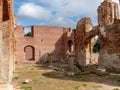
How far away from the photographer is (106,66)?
19.7 metres

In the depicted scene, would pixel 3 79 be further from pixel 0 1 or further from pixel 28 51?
pixel 28 51

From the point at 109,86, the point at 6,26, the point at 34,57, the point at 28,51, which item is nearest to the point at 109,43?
the point at 109,86

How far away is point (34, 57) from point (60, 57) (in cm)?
402

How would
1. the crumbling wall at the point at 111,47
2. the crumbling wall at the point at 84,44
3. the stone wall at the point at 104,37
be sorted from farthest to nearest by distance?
the crumbling wall at the point at 84,44
the stone wall at the point at 104,37
the crumbling wall at the point at 111,47

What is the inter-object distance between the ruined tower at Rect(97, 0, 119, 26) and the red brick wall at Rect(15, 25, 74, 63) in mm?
13011

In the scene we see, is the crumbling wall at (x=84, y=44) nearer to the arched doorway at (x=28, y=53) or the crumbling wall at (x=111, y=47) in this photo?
the crumbling wall at (x=111, y=47)

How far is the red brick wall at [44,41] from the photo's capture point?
3194 centimetres

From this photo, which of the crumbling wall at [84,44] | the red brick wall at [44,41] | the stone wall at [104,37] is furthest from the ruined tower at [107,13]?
the red brick wall at [44,41]

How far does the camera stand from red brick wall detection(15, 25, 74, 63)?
31.9 metres

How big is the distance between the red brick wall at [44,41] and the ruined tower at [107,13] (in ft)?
42.7

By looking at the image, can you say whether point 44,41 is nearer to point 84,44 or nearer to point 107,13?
point 84,44

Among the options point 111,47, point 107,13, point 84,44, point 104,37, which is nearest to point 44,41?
point 84,44

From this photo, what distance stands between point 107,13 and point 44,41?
1409 centimetres

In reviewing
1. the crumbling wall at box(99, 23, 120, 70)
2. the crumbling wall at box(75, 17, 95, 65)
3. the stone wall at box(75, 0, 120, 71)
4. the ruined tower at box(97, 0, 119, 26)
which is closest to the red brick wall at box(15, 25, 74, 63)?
the stone wall at box(75, 0, 120, 71)
